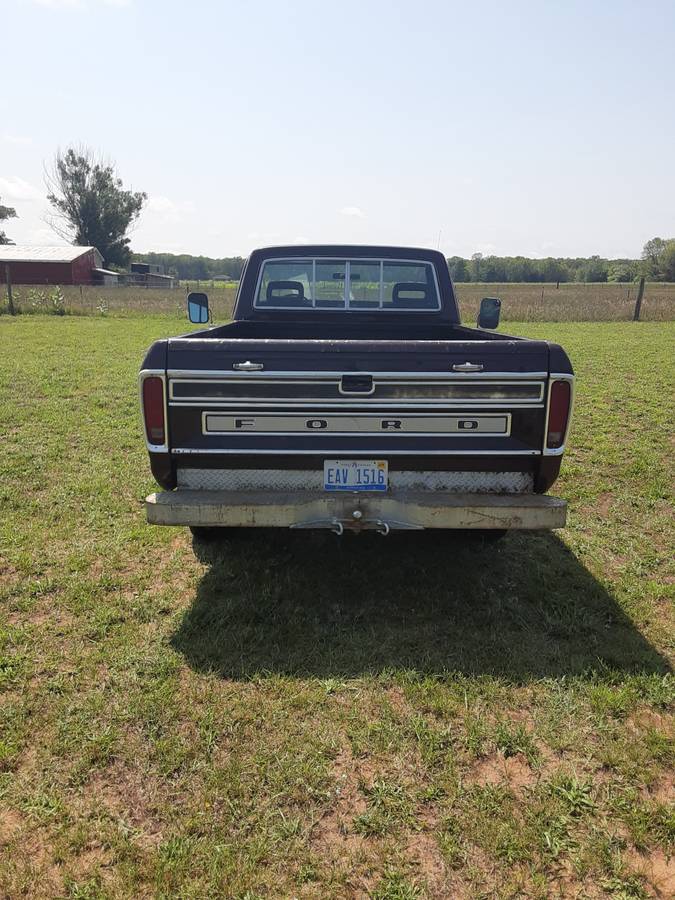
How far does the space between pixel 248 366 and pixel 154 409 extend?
0.53 metres

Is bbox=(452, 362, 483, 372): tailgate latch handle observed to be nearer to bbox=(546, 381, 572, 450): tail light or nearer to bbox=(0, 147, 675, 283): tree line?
bbox=(546, 381, 572, 450): tail light

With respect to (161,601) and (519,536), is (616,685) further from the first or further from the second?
(161,601)

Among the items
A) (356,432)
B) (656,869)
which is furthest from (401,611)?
(656,869)

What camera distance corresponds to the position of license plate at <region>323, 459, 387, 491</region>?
10.4 feet

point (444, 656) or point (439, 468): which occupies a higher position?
point (439, 468)

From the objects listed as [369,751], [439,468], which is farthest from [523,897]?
[439,468]

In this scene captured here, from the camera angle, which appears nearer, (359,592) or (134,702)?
(134,702)

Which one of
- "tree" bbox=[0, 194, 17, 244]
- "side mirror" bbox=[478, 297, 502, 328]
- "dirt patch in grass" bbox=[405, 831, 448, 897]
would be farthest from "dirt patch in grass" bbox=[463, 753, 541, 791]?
"tree" bbox=[0, 194, 17, 244]

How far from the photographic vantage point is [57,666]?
9.35ft

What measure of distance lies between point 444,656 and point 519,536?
1725mm

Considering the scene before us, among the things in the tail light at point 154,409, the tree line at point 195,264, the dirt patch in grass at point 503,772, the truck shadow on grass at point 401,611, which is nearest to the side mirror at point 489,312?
the truck shadow on grass at point 401,611

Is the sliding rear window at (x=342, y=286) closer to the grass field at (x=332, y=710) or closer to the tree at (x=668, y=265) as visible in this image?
the grass field at (x=332, y=710)

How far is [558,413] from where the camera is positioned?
10.2 feet

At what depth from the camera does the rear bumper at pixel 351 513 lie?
3.05 meters
